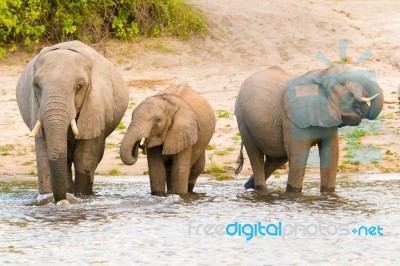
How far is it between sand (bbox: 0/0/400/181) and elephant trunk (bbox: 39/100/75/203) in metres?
3.85

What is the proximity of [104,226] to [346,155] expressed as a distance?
542cm

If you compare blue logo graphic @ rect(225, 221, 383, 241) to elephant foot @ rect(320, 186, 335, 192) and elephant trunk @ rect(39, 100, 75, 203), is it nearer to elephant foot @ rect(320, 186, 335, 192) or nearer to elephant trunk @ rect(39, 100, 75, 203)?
elephant trunk @ rect(39, 100, 75, 203)

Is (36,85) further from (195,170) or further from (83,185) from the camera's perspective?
(195,170)

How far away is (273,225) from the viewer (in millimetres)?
11602

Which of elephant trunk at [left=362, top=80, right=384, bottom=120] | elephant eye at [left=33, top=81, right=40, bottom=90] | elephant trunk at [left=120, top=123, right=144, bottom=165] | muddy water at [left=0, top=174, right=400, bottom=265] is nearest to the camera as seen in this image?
muddy water at [left=0, top=174, right=400, bottom=265]

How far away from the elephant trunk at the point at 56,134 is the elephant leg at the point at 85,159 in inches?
33.0

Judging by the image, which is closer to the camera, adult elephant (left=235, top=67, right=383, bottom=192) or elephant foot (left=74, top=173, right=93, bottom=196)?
elephant foot (left=74, top=173, right=93, bottom=196)

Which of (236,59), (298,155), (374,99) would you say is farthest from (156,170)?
(236,59)

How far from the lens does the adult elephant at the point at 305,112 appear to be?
42.1ft

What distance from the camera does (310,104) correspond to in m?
13.0

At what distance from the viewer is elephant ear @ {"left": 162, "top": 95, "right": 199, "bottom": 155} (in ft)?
41.5

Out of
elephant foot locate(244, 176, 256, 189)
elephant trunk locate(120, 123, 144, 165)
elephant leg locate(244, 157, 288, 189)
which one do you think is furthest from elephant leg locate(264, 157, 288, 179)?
elephant trunk locate(120, 123, 144, 165)

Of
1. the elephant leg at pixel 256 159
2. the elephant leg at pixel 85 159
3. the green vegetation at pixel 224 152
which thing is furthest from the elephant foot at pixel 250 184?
the elephant leg at pixel 85 159

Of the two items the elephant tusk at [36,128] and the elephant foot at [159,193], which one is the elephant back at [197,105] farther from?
the elephant tusk at [36,128]
